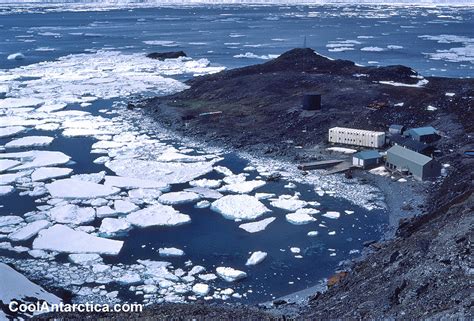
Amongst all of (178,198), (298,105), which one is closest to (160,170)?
(178,198)

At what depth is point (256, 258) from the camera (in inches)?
553

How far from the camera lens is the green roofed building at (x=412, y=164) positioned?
19078 mm

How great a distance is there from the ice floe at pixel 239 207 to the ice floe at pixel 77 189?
3.75 meters

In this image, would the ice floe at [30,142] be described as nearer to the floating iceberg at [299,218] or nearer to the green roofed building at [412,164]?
the floating iceberg at [299,218]

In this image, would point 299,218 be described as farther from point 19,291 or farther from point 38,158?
point 38,158

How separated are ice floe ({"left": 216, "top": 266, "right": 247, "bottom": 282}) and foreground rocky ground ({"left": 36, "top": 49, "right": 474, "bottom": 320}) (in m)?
1.52

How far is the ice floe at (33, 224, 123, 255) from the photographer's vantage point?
47.3 ft

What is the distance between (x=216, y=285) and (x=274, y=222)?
3.97 metres

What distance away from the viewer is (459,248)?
10812 millimetres

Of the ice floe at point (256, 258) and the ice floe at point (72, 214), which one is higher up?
the ice floe at point (72, 214)

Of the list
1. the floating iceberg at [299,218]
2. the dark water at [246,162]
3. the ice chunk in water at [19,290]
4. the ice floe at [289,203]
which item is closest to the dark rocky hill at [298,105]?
the dark water at [246,162]

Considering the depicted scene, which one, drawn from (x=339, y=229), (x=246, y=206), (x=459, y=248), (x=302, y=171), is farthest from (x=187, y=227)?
(x=459, y=248)

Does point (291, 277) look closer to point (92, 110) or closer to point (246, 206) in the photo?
point (246, 206)

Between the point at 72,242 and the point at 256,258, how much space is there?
507cm
